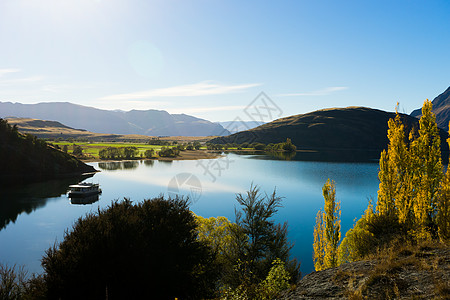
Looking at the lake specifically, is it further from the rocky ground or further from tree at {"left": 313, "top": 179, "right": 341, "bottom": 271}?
the rocky ground

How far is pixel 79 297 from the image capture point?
15.4 m

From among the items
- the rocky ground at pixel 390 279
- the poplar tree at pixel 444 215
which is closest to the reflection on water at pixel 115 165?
the rocky ground at pixel 390 279

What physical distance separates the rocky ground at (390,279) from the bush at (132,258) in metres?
8.19

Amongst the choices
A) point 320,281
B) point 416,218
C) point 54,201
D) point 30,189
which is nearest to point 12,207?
point 54,201

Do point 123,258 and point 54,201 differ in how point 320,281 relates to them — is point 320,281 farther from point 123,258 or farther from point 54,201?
point 54,201

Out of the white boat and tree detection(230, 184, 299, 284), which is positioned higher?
tree detection(230, 184, 299, 284)

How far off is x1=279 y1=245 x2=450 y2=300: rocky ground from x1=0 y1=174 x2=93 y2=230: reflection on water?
177 feet

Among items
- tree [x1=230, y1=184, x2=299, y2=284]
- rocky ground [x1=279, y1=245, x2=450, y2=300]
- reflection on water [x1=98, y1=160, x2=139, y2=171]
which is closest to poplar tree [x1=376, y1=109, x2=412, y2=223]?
rocky ground [x1=279, y1=245, x2=450, y2=300]

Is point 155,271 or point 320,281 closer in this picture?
point 320,281

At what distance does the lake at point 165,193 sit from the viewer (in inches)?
1559

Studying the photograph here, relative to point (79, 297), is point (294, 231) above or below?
below

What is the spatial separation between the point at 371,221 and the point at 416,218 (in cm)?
393

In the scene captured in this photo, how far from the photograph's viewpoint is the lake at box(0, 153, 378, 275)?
3959 cm

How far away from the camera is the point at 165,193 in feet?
238
